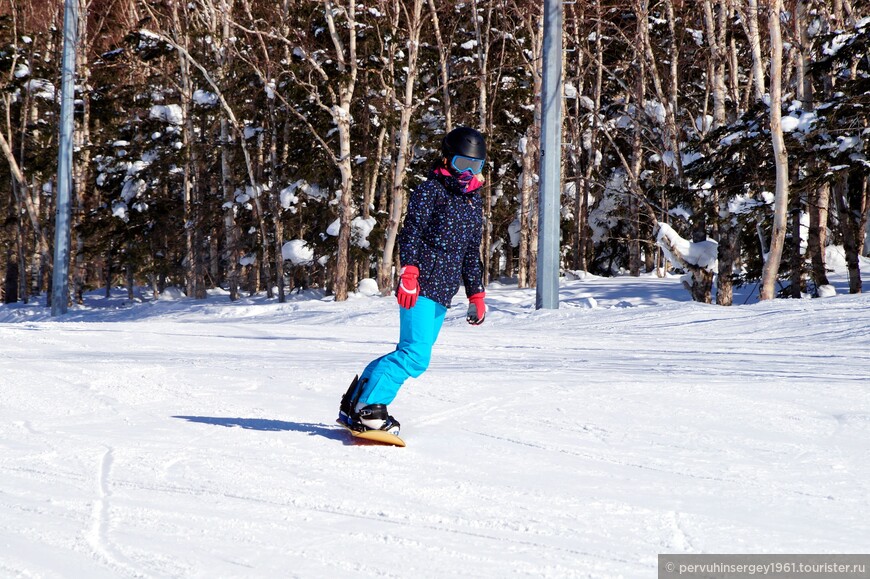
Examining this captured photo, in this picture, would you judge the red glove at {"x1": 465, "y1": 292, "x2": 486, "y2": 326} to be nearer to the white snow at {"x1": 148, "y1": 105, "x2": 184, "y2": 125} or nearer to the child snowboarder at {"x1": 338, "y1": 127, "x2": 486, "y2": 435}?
the child snowboarder at {"x1": 338, "y1": 127, "x2": 486, "y2": 435}

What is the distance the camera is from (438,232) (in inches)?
191

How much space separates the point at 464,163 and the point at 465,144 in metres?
0.11

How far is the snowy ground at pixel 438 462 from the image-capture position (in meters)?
3.22

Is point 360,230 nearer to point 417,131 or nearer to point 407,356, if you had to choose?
point 417,131

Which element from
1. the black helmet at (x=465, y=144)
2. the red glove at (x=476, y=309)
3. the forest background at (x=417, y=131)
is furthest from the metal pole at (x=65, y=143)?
the black helmet at (x=465, y=144)

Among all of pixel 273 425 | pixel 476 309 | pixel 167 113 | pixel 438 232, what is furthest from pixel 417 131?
pixel 438 232

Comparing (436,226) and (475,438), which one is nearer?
(436,226)

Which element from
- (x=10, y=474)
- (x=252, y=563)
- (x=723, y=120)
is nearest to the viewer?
(x=252, y=563)

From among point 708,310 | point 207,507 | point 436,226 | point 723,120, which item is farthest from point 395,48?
point 207,507

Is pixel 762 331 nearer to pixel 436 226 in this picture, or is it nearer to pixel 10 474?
pixel 436 226

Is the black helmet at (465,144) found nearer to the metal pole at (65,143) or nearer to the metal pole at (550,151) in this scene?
the metal pole at (550,151)

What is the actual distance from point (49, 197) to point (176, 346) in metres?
25.4

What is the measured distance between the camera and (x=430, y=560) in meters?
3.11

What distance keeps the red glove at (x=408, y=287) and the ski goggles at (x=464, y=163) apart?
58 cm
